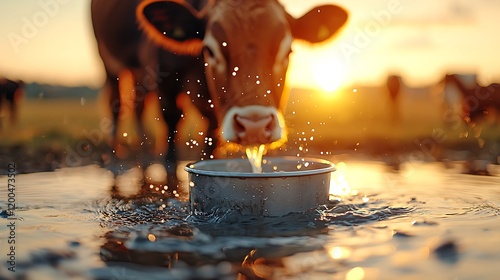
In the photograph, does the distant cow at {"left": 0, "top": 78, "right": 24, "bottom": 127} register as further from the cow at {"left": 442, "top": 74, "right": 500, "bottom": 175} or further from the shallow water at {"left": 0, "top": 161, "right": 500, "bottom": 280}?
the shallow water at {"left": 0, "top": 161, "right": 500, "bottom": 280}

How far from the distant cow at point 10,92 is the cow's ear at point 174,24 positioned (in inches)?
465

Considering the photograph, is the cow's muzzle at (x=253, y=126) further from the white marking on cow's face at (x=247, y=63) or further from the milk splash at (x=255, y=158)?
the milk splash at (x=255, y=158)

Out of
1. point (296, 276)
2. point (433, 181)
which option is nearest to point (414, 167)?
point (433, 181)

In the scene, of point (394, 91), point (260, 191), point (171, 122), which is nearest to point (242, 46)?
point (260, 191)

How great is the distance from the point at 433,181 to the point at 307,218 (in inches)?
97.9

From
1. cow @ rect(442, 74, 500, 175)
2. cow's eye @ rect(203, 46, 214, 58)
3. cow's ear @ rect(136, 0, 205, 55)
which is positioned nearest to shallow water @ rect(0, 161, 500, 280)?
cow's eye @ rect(203, 46, 214, 58)

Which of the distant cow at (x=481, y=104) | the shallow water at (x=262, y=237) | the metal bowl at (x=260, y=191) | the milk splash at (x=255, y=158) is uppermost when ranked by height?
the distant cow at (x=481, y=104)

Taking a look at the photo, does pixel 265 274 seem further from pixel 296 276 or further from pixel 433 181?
pixel 433 181

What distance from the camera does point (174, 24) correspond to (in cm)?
591

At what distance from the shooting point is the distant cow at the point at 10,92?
54.5 ft

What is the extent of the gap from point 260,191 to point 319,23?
276 cm

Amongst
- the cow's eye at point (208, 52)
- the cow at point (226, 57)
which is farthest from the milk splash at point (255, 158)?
the cow's eye at point (208, 52)

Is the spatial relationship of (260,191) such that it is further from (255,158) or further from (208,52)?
(208,52)

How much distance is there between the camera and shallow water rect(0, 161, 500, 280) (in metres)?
2.88
